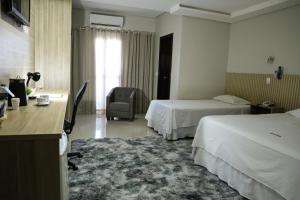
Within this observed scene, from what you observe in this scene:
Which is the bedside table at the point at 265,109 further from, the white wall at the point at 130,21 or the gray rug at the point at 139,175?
the white wall at the point at 130,21

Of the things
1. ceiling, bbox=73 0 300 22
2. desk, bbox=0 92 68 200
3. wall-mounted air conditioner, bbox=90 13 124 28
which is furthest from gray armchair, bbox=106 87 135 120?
desk, bbox=0 92 68 200

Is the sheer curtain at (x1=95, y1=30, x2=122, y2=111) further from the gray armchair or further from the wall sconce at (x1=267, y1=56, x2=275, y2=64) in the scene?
the wall sconce at (x1=267, y1=56, x2=275, y2=64)

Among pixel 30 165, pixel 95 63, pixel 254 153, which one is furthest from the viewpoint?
pixel 95 63

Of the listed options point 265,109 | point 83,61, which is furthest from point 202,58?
point 83,61

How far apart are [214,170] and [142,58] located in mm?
3996

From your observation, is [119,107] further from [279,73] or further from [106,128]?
[279,73]

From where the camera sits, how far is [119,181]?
2.57 m

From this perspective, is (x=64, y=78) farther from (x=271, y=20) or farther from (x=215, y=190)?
(x=271, y=20)

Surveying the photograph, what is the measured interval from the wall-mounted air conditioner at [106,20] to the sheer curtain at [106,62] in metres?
0.19

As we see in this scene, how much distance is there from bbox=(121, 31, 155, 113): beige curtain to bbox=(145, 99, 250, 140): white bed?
1.83m

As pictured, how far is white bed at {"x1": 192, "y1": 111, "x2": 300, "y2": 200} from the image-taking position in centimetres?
192

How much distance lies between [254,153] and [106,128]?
309cm

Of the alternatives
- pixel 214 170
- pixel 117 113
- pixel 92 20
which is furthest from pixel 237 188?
pixel 92 20

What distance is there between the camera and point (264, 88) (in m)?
4.49
